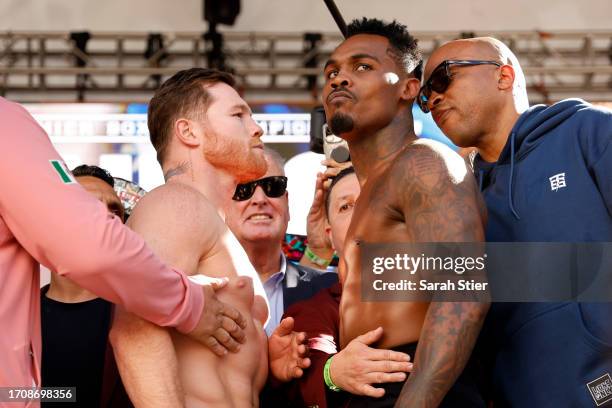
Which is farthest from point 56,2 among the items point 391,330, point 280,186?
point 391,330

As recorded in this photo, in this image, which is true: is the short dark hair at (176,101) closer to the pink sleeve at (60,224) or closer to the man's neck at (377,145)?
the man's neck at (377,145)

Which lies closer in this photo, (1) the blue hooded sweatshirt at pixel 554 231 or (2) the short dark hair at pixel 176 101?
(1) the blue hooded sweatshirt at pixel 554 231

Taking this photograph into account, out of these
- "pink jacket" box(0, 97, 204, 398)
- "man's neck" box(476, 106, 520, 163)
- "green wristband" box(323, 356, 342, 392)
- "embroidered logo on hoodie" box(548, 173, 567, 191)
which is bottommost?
"green wristband" box(323, 356, 342, 392)

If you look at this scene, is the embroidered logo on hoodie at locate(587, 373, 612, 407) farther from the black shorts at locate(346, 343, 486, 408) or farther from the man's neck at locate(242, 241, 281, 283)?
the man's neck at locate(242, 241, 281, 283)

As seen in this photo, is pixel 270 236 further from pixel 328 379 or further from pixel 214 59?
pixel 214 59

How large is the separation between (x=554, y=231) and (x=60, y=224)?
4.77 feet

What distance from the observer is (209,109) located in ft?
10.8

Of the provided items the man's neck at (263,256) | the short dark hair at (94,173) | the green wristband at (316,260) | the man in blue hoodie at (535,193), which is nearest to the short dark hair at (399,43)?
the man in blue hoodie at (535,193)

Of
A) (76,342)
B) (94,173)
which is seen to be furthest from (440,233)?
(94,173)

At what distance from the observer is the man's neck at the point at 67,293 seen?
3820 millimetres

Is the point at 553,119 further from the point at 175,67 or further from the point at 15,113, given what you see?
the point at 175,67

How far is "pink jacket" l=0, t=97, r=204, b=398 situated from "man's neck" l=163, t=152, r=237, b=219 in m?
0.70

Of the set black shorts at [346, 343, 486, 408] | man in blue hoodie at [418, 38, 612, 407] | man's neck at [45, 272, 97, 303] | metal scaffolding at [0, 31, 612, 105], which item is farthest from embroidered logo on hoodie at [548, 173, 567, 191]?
metal scaffolding at [0, 31, 612, 105]

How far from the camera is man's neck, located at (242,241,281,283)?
4.38m
